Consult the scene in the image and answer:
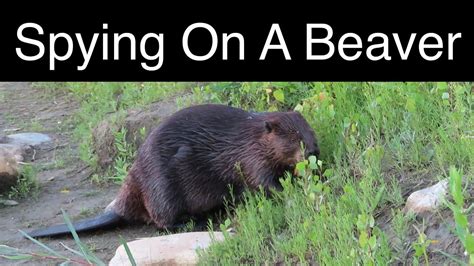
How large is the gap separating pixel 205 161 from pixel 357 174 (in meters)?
0.85

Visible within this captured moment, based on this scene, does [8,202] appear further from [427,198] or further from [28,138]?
[427,198]

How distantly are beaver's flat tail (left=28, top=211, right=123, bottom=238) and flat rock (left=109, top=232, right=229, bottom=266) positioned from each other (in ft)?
2.15

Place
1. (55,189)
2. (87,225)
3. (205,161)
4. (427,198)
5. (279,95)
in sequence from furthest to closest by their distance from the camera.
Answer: (55,189) < (279,95) < (87,225) < (205,161) < (427,198)

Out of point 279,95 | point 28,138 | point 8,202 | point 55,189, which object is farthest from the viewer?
point 28,138

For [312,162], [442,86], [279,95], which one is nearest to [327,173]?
[312,162]

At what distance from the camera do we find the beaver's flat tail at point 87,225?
4.45m

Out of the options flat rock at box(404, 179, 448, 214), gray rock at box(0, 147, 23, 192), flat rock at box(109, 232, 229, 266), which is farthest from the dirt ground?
flat rock at box(404, 179, 448, 214)

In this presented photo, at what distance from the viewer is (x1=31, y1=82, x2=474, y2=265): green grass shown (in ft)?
10.5

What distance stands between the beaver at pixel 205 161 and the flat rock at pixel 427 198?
Result: 2.41ft

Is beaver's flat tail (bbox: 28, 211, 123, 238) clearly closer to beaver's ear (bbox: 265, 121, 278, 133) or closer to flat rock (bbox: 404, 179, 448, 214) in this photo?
beaver's ear (bbox: 265, 121, 278, 133)

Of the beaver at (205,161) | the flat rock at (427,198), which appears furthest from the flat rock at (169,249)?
the flat rock at (427,198)

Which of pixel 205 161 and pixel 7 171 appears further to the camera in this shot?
pixel 7 171

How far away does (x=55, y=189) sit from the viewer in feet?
17.9

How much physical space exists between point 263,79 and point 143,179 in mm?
989
